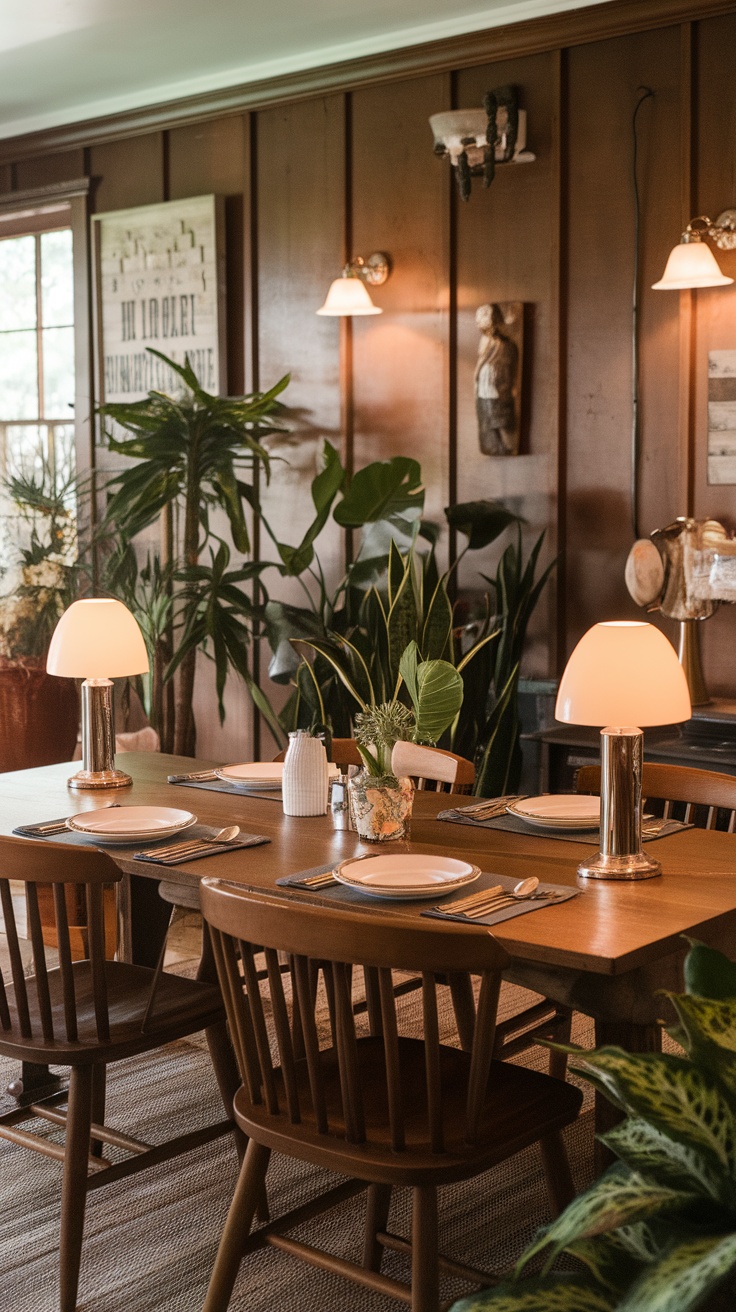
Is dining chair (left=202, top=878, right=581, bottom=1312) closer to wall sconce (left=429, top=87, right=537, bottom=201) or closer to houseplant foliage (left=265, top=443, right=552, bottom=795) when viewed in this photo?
houseplant foliage (left=265, top=443, right=552, bottom=795)

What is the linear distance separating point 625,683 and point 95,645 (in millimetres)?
1301

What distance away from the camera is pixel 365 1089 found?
Result: 2170 mm

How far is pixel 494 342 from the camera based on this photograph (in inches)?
191

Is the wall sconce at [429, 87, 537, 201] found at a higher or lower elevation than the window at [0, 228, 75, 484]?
higher

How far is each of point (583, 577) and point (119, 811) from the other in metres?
2.37

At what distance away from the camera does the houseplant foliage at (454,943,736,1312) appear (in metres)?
0.90

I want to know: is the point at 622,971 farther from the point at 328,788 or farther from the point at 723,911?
the point at 328,788

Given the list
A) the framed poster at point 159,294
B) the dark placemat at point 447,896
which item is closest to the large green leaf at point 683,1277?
the dark placemat at point 447,896

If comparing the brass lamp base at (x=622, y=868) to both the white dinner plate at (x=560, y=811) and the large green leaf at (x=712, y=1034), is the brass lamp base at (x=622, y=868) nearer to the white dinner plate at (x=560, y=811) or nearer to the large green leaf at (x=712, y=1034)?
the white dinner plate at (x=560, y=811)

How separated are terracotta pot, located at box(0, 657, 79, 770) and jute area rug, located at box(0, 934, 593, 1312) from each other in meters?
2.59

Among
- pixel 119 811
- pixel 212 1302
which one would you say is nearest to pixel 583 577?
pixel 119 811

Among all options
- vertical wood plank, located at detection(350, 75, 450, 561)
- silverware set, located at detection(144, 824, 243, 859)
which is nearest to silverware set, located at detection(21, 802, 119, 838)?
silverware set, located at detection(144, 824, 243, 859)

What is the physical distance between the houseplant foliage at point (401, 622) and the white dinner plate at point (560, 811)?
1.48m

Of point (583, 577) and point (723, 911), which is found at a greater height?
point (583, 577)
